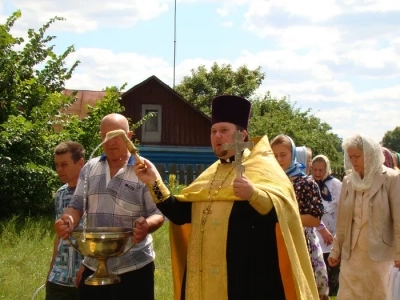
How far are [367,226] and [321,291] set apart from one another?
0.81 metres

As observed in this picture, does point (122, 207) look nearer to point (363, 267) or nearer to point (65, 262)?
point (65, 262)

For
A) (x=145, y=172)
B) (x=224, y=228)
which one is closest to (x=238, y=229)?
(x=224, y=228)

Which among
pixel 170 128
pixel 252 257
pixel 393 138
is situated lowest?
pixel 252 257

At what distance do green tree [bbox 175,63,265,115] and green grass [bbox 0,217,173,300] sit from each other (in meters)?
40.1

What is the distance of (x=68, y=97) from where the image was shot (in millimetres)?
13836

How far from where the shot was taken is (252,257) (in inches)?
192

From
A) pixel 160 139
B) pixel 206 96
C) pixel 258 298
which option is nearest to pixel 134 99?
pixel 160 139

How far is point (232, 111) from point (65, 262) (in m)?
1.92

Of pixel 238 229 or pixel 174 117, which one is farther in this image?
pixel 174 117

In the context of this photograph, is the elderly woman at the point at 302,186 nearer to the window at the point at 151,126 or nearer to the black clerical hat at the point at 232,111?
the black clerical hat at the point at 232,111

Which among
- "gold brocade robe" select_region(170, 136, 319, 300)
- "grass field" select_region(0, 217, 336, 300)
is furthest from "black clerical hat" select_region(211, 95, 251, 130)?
"grass field" select_region(0, 217, 336, 300)

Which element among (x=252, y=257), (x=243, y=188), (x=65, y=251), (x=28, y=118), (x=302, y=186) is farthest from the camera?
(x=28, y=118)

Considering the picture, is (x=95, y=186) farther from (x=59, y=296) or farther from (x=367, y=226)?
(x=367, y=226)

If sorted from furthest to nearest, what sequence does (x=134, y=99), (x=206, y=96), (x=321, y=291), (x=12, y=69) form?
(x=206, y=96)
(x=134, y=99)
(x=12, y=69)
(x=321, y=291)
